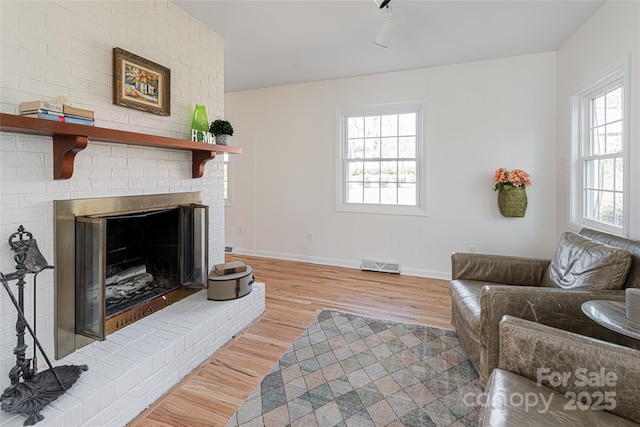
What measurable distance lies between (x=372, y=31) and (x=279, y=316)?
2750mm

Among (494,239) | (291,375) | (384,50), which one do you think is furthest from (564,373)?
(384,50)

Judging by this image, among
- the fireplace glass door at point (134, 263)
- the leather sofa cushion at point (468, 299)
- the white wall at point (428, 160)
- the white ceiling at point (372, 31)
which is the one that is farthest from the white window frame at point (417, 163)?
the fireplace glass door at point (134, 263)

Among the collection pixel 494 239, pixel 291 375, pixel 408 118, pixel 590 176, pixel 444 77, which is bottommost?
pixel 291 375

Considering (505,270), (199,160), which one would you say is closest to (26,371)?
(199,160)

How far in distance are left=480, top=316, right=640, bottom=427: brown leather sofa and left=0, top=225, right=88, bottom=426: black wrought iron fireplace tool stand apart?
5.93 feet

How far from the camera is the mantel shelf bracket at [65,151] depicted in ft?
5.29

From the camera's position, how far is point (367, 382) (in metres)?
1.93

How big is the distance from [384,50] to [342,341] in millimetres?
2946

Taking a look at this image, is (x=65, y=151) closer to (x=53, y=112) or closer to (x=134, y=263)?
(x=53, y=112)

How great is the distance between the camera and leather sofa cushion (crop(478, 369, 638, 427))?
1.08 meters

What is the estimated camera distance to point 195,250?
105 inches

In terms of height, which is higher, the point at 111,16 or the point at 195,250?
the point at 111,16

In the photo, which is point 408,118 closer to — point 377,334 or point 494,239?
point 494,239

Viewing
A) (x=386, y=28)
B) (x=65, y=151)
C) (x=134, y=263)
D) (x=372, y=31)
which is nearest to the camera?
(x=65, y=151)
